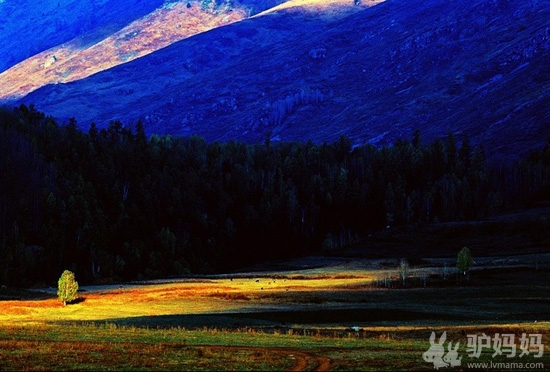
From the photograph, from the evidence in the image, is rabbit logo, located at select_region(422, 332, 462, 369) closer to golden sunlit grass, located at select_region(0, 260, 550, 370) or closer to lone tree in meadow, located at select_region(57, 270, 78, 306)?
golden sunlit grass, located at select_region(0, 260, 550, 370)

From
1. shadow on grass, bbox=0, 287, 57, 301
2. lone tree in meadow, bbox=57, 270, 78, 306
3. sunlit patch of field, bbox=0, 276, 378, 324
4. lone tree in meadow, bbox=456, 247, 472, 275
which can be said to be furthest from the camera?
lone tree in meadow, bbox=456, 247, 472, 275

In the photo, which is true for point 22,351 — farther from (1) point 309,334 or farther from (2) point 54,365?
(1) point 309,334

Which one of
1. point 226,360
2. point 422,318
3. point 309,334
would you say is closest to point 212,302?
point 422,318

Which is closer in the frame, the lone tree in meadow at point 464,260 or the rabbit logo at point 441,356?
the rabbit logo at point 441,356

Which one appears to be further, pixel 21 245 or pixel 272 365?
pixel 21 245

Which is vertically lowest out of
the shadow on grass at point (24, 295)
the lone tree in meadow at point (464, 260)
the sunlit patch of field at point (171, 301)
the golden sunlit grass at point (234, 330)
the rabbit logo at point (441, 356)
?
the rabbit logo at point (441, 356)

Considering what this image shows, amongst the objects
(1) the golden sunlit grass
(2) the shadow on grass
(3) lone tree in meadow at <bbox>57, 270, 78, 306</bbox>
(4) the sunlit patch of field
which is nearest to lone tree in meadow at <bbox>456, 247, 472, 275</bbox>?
(1) the golden sunlit grass

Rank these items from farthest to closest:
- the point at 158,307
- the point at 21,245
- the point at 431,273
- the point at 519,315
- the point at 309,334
A: the point at 21,245 < the point at 431,273 < the point at 158,307 < the point at 519,315 < the point at 309,334

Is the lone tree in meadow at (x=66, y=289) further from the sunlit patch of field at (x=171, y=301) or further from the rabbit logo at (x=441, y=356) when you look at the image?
the rabbit logo at (x=441, y=356)

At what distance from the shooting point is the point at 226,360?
2024 inches

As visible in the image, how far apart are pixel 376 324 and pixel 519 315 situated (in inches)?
672

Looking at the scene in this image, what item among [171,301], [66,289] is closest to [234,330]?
[171,301]

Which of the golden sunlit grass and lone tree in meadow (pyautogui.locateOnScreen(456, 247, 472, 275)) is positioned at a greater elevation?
lone tree in meadow (pyautogui.locateOnScreen(456, 247, 472, 275))

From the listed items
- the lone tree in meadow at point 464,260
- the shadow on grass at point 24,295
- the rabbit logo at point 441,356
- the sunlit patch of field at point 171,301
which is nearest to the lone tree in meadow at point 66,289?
the sunlit patch of field at point 171,301
